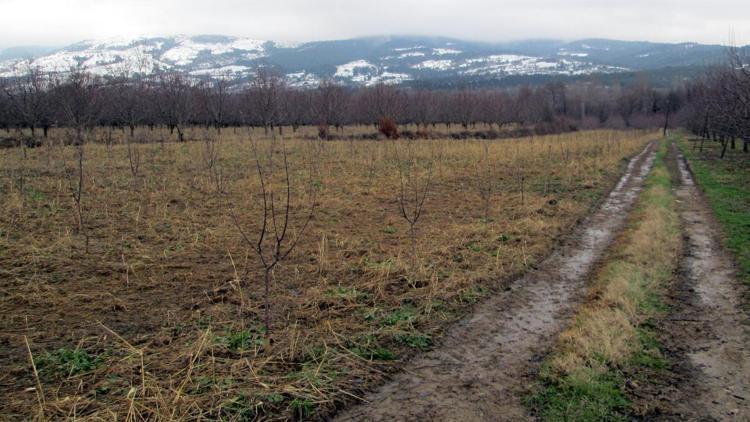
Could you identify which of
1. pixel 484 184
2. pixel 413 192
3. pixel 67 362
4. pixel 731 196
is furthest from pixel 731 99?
pixel 67 362

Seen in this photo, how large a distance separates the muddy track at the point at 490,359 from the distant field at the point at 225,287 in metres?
0.27

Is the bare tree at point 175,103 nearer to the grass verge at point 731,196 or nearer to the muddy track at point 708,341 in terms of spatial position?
the grass verge at point 731,196

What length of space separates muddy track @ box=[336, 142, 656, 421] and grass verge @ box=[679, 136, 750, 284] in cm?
324

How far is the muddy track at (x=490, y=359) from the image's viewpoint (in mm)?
4332

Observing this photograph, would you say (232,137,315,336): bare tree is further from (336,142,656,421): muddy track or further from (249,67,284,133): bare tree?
(249,67,284,133): bare tree

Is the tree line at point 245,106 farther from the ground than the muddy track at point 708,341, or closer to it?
farther from the ground

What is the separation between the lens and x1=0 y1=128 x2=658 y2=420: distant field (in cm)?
448

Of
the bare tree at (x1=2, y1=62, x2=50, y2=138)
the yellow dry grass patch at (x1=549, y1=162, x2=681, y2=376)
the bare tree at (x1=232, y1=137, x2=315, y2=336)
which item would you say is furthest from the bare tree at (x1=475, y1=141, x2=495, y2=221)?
the bare tree at (x1=2, y1=62, x2=50, y2=138)

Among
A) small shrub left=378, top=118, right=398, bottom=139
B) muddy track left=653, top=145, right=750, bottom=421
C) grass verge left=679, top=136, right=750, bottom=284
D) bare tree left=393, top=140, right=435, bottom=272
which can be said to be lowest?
grass verge left=679, top=136, right=750, bottom=284

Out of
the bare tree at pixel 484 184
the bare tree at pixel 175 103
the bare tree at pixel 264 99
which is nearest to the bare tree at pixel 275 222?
the bare tree at pixel 484 184

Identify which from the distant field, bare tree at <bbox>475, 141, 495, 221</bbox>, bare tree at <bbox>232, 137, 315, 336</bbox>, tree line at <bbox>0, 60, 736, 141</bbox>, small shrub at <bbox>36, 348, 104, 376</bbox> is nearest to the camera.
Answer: the distant field

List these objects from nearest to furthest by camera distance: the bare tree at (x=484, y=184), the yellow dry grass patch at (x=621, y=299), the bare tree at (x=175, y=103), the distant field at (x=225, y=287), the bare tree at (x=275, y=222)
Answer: the distant field at (x=225, y=287) → the yellow dry grass patch at (x=621, y=299) → the bare tree at (x=275, y=222) → the bare tree at (x=484, y=184) → the bare tree at (x=175, y=103)

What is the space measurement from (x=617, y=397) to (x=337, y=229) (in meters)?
7.03

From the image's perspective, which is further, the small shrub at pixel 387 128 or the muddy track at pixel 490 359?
the small shrub at pixel 387 128
